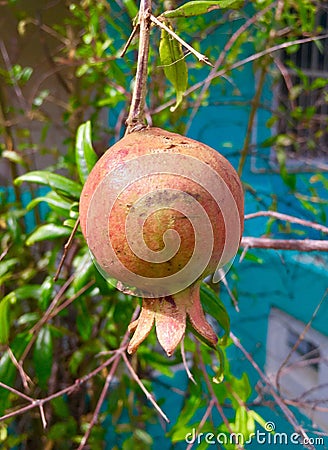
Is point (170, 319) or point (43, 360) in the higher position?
point (170, 319)

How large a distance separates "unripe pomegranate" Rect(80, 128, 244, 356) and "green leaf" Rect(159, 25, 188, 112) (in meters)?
0.12

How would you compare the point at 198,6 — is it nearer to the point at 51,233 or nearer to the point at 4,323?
the point at 51,233

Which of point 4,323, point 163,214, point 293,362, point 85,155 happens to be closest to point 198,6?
point 163,214

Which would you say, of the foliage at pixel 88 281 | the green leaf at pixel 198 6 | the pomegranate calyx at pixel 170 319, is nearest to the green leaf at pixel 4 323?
the foliage at pixel 88 281

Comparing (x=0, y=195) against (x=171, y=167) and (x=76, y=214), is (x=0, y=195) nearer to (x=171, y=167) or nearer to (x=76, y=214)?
(x=76, y=214)

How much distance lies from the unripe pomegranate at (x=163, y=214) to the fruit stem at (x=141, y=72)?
1cm

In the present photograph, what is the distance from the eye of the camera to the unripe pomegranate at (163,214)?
0.34 meters

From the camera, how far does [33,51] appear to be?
182cm

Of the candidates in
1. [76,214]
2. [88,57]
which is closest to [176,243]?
[76,214]

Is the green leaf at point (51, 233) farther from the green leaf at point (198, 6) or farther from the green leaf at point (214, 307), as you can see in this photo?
the green leaf at point (198, 6)

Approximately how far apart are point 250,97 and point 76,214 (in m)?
1.88

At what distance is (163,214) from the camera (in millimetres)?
335

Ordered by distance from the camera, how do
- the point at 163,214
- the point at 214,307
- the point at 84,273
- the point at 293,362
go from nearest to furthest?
the point at 163,214 < the point at 214,307 < the point at 84,273 < the point at 293,362

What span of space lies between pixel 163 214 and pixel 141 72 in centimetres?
10
